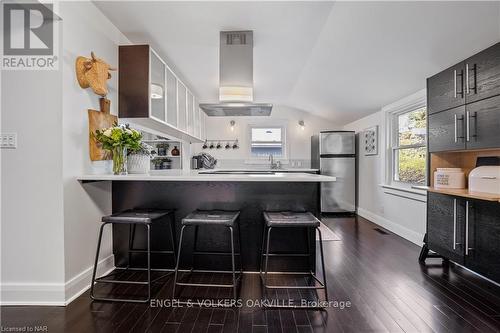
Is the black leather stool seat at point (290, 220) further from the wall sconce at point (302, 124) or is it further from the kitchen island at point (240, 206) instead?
the wall sconce at point (302, 124)

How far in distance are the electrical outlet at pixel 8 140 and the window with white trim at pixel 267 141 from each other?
437cm

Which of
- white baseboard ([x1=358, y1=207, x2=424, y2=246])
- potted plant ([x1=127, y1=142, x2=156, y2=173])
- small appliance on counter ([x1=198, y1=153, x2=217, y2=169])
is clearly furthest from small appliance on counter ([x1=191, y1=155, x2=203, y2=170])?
white baseboard ([x1=358, y1=207, x2=424, y2=246])

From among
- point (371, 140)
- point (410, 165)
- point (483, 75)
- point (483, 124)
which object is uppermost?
point (483, 75)

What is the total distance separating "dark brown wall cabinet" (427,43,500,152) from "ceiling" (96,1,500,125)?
0.22 m

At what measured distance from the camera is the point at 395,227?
365cm

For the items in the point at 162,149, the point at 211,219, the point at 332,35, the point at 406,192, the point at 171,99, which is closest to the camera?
the point at 211,219

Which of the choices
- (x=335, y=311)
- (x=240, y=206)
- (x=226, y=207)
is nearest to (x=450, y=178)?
(x=335, y=311)

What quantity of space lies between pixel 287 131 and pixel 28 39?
4710 millimetres

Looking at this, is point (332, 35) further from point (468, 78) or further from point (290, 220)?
point (290, 220)

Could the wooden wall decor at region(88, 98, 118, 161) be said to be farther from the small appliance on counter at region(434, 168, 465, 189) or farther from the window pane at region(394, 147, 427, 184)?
the window pane at region(394, 147, 427, 184)

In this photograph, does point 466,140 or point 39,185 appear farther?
point 466,140

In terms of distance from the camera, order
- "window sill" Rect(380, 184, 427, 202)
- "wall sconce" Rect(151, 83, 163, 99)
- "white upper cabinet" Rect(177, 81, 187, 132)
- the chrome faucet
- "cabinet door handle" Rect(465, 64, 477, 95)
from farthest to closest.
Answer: the chrome faucet
"white upper cabinet" Rect(177, 81, 187, 132)
"window sill" Rect(380, 184, 427, 202)
"wall sconce" Rect(151, 83, 163, 99)
"cabinet door handle" Rect(465, 64, 477, 95)

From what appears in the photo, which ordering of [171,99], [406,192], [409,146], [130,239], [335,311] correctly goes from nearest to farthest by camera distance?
[335,311], [130,239], [171,99], [406,192], [409,146]

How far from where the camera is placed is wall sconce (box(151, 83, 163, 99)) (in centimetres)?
254
